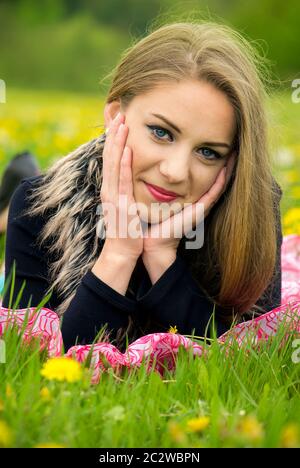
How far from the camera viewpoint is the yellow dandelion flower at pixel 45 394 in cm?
125

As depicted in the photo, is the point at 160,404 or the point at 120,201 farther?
the point at 120,201

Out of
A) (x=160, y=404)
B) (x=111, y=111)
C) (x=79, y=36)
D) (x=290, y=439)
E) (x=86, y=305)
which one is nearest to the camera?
(x=290, y=439)

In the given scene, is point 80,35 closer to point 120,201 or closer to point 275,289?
point 275,289

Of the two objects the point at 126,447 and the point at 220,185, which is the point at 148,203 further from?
the point at 126,447

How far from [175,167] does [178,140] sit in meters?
0.08

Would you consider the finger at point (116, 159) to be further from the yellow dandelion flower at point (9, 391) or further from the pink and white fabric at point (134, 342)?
the yellow dandelion flower at point (9, 391)

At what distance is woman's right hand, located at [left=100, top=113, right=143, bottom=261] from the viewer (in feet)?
6.33

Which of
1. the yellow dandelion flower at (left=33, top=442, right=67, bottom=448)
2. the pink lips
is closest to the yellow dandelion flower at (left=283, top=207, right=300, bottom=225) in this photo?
the pink lips

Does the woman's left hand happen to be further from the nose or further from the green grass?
the green grass

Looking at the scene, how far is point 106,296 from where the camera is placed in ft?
6.10

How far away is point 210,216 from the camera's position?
2.12m

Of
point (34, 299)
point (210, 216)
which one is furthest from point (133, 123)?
point (34, 299)

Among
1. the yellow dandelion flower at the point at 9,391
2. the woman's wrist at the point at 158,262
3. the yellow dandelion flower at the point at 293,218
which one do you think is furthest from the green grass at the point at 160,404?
the yellow dandelion flower at the point at 293,218

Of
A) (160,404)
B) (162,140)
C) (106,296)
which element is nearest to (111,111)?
(162,140)
